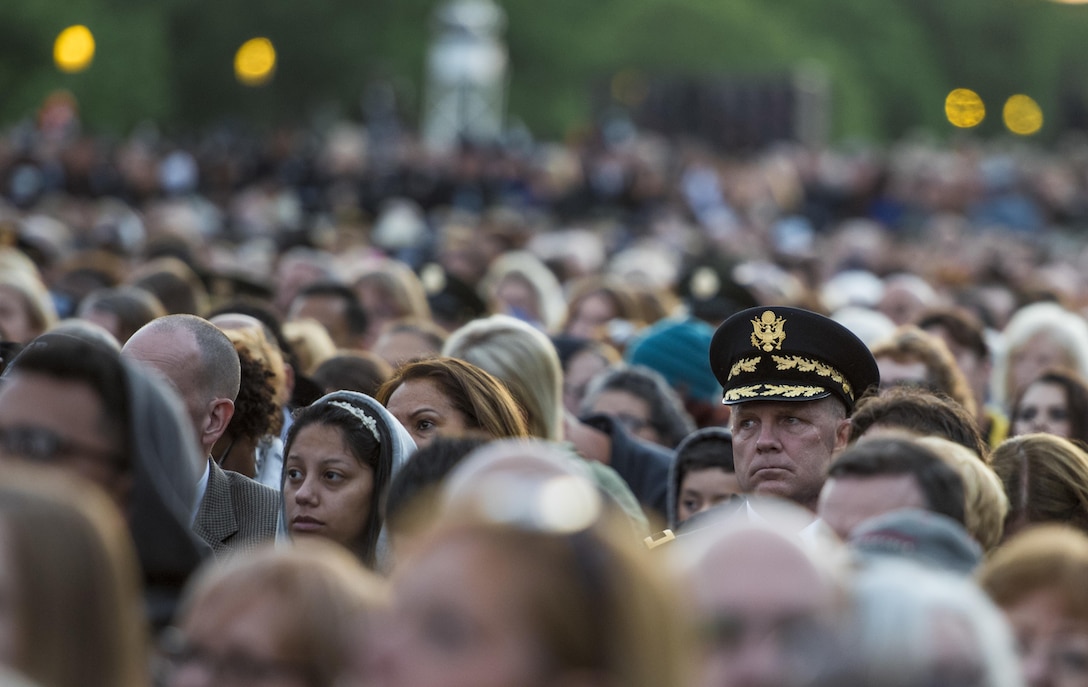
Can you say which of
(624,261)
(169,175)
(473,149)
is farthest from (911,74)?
(624,261)

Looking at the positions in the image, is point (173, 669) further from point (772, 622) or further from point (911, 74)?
point (911, 74)

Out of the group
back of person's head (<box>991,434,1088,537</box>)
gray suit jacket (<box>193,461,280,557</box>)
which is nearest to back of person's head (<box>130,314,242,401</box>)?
gray suit jacket (<box>193,461,280,557</box>)

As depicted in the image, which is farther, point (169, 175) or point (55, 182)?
point (169, 175)

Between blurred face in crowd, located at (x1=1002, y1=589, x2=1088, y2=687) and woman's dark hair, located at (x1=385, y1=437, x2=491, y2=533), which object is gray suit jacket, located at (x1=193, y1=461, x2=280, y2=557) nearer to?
woman's dark hair, located at (x1=385, y1=437, x2=491, y2=533)

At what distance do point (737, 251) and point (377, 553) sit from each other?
1654cm

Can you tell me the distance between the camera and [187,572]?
12.9 ft

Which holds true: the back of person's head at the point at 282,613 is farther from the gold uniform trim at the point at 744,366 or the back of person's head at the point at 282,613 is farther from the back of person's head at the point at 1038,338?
the back of person's head at the point at 1038,338

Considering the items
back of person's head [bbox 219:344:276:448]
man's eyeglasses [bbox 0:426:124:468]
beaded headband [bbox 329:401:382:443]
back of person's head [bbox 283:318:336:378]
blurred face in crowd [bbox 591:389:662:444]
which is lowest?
blurred face in crowd [bbox 591:389:662:444]

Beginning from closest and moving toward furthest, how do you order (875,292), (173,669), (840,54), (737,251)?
(173,669)
(875,292)
(737,251)
(840,54)

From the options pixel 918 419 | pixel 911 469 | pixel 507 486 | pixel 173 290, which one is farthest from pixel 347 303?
pixel 507 486

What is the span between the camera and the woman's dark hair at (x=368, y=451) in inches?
208

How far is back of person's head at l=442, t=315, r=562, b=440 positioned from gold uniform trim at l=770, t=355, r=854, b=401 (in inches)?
40.9

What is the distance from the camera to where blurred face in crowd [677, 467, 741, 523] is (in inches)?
266

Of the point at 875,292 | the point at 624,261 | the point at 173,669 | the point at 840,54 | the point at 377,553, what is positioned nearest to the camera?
the point at 173,669
